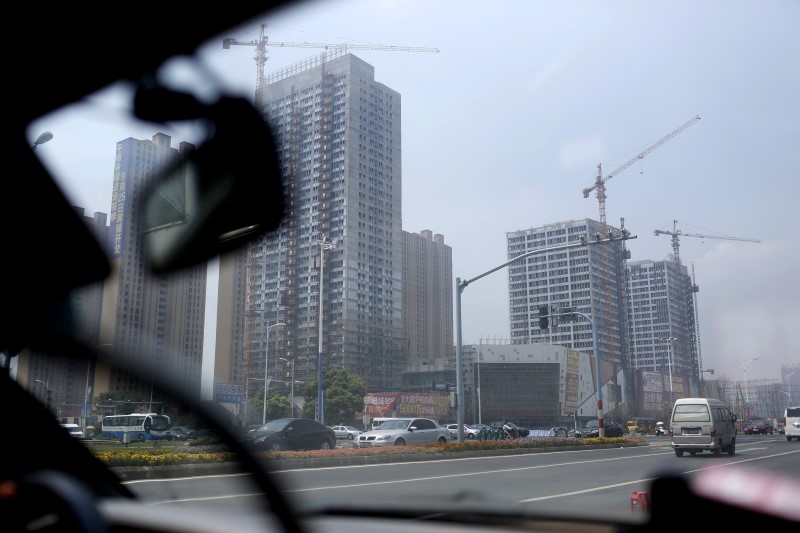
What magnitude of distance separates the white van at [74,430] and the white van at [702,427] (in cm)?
579

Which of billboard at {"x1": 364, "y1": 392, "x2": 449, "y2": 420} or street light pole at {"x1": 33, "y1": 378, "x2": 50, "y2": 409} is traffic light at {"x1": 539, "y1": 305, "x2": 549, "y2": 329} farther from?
billboard at {"x1": 364, "y1": 392, "x2": 449, "y2": 420}

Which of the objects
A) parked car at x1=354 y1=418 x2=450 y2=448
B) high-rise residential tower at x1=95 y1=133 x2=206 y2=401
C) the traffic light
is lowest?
parked car at x1=354 y1=418 x2=450 y2=448

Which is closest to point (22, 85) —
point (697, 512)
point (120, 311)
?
point (120, 311)

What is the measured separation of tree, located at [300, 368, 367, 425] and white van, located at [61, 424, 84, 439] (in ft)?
117

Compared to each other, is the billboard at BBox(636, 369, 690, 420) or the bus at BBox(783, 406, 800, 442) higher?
the billboard at BBox(636, 369, 690, 420)

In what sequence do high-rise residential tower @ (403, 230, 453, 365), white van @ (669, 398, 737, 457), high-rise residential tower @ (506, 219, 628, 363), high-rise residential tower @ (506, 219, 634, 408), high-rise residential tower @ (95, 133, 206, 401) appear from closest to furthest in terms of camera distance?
high-rise residential tower @ (95, 133, 206, 401) → white van @ (669, 398, 737, 457) → high-rise residential tower @ (506, 219, 634, 408) → high-rise residential tower @ (506, 219, 628, 363) → high-rise residential tower @ (403, 230, 453, 365)

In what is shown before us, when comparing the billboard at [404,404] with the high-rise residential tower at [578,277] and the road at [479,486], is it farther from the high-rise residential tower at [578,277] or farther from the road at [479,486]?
the road at [479,486]

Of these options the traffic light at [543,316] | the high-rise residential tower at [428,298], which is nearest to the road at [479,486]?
the traffic light at [543,316]

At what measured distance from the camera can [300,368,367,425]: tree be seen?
40969 millimetres

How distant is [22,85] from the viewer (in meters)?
3.34

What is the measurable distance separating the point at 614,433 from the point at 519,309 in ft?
25.1

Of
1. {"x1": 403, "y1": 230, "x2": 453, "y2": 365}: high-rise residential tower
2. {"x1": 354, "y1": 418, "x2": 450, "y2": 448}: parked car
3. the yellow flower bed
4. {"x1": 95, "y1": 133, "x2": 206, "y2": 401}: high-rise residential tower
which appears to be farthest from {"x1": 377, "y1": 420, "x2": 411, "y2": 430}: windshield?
{"x1": 95, "y1": 133, "x2": 206, "y2": 401}: high-rise residential tower

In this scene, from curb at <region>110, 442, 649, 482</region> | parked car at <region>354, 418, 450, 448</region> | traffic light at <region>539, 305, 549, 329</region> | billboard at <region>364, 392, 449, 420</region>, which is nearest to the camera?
curb at <region>110, 442, 649, 482</region>

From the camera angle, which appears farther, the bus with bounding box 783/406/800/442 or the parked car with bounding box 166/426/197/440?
the bus with bounding box 783/406/800/442
